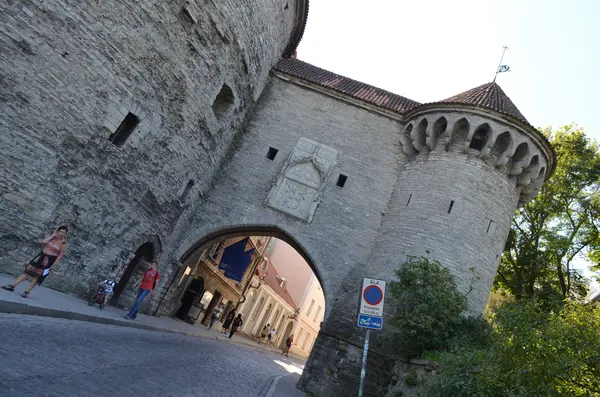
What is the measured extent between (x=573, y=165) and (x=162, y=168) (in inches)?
634

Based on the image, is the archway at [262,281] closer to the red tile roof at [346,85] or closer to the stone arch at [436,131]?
the stone arch at [436,131]

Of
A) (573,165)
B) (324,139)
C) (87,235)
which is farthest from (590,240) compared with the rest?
(87,235)

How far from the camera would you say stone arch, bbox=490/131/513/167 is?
38.9 ft

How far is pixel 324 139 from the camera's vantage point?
14.1m

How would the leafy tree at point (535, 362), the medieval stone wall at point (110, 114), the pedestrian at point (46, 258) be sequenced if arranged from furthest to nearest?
the medieval stone wall at point (110, 114) → the pedestrian at point (46, 258) → the leafy tree at point (535, 362)

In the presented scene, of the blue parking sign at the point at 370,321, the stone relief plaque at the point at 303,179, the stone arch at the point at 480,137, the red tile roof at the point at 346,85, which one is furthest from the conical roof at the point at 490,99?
the blue parking sign at the point at 370,321

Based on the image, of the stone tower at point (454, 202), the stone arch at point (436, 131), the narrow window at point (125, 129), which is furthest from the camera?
the stone arch at point (436, 131)

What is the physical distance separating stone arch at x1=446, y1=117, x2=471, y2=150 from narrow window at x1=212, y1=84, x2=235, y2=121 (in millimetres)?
6592

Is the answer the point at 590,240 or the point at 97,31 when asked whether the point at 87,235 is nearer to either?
the point at 97,31

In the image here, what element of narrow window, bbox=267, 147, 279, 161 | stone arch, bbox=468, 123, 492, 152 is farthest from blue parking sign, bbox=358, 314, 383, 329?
narrow window, bbox=267, 147, 279, 161

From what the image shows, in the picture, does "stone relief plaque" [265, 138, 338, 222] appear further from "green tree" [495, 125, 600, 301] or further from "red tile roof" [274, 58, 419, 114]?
"green tree" [495, 125, 600, 301]

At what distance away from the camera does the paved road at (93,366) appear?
344 cm

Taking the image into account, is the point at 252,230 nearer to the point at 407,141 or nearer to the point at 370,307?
the point at 407,141

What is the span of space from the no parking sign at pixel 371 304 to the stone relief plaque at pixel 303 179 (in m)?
7.32
